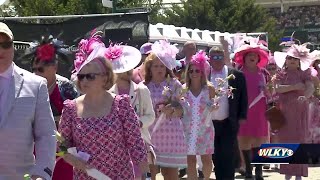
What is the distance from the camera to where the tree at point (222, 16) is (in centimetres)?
5281

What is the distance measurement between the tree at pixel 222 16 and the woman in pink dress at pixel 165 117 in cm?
4314

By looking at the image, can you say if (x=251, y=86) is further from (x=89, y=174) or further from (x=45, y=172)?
(x=45, y=172)

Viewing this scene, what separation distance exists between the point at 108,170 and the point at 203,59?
4674 mm

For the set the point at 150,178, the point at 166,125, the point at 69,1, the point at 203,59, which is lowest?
the point at 150,178

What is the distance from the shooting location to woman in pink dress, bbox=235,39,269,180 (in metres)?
11.5

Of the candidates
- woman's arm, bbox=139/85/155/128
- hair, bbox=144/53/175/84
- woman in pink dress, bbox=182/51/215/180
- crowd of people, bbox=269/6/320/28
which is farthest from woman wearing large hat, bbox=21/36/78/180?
crowd of people, bbox=269/6/320/28

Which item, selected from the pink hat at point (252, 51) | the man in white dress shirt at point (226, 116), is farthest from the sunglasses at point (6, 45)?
the pink hat at point (252, 51)

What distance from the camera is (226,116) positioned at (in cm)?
1052

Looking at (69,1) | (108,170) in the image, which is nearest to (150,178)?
(108,170)

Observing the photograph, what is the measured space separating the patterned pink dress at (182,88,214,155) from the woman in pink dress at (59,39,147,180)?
175 inches

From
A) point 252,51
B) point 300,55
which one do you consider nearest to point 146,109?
point 300,55

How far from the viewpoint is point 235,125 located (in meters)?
10.4

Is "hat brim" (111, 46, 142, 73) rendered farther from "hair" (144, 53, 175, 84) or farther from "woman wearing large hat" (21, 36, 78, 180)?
"hair" (144, 53, 175, 84)

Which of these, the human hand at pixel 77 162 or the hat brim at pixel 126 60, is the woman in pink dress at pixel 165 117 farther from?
the human hand at pixel 77 162
